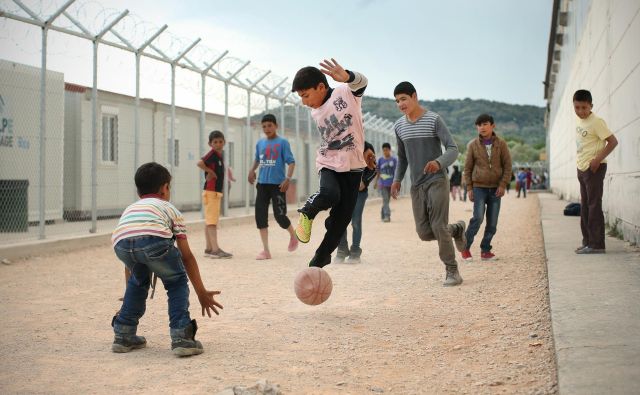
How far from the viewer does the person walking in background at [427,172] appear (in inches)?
245

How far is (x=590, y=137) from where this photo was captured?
7.01 meters

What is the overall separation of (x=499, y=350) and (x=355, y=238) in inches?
183

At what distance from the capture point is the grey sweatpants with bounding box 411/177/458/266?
6199 millimetres

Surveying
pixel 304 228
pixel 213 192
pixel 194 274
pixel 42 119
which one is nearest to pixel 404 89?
pixel 304 228

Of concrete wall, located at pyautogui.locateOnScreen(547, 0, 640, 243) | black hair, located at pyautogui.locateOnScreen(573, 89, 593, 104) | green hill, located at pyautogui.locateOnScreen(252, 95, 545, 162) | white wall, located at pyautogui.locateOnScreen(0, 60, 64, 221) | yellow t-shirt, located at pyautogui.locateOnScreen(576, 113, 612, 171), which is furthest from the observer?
green hill, located at pyautogui.locateOnScreen(252, 95, 545, 162)

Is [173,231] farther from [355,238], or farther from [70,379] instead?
[355,238]

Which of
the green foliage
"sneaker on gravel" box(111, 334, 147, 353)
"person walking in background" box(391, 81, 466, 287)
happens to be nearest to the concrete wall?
"person walking in background" box(391, 81, 466, 287)

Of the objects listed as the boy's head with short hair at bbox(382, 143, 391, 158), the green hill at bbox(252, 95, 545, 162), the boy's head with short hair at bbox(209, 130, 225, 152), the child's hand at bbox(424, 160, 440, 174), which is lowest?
the child's hand at bbox(424, 160, 440, 174)

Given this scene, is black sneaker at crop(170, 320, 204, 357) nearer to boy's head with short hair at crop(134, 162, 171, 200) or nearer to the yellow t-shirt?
boy's head with short hair at crop(134, 162, 171, 200)

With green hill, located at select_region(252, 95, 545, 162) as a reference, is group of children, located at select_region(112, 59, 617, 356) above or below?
below

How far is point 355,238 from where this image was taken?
27.9 ft

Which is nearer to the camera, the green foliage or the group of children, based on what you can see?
the group of children

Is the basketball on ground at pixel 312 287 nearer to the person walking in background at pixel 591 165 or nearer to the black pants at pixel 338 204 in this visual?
the black pants at pixel 338 204

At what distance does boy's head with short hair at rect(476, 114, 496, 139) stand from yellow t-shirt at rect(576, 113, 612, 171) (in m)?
1.19
